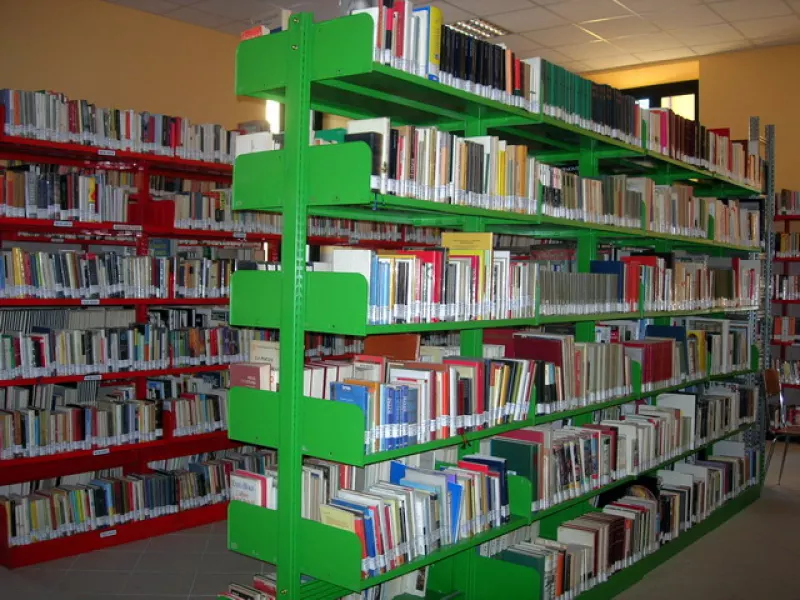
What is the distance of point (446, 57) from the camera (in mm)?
3299

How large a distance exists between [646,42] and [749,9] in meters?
1.21

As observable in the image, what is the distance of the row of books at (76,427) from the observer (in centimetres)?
474

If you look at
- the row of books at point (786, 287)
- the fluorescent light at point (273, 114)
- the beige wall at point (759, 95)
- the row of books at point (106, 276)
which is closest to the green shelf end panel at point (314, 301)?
the row of books at point (106, 276)

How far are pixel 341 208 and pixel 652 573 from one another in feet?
9.43

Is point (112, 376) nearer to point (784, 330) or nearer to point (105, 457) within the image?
point (105, 457)

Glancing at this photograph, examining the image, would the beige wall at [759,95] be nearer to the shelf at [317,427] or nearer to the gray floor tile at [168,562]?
the shelf at [317,427]

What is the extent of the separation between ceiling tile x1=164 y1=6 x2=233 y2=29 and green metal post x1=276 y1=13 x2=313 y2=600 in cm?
480

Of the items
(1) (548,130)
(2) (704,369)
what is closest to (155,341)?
(1) (548,130)

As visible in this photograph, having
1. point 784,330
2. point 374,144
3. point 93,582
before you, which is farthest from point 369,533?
Result: point 784,330

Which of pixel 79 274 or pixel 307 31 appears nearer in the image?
pixel 307 31

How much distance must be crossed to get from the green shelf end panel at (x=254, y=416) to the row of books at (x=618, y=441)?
4.11 feet

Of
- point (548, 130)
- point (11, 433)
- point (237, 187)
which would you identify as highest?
point (548, 130)

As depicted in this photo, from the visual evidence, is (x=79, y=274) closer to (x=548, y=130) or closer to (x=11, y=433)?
(x=11, y=433)

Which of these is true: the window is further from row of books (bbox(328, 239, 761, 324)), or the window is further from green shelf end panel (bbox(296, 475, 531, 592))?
green shelf end panel (bbox(296, 475, 531, 592))
